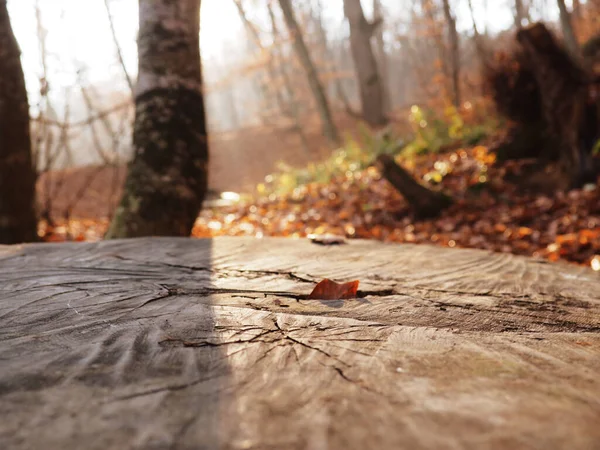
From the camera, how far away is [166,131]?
9.12 feet

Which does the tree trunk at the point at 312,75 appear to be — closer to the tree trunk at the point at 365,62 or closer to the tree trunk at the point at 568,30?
the tree trunk at the point at 365,62

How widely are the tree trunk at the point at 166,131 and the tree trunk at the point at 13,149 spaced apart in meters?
0.95

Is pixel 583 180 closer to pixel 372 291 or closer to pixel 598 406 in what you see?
pixel 372 291

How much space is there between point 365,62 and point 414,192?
8866mm

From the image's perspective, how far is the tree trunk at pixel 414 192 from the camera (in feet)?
15.1

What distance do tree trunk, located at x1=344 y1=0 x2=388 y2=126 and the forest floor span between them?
6.42 meters

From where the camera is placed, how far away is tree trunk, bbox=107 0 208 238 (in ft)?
8.90

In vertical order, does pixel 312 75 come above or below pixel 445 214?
above

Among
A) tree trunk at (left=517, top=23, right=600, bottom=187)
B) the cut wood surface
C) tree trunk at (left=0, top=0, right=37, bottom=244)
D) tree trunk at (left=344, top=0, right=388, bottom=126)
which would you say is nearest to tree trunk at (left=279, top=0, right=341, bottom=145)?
tree trunk at (left=344, top=0, right=388, bottom=126)

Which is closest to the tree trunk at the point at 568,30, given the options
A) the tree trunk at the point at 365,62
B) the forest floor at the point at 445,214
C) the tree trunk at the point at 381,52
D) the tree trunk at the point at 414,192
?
the forest floor at the point at 445,214

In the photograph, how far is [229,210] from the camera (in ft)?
23.2

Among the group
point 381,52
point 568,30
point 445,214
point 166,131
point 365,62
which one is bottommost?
point 445,214

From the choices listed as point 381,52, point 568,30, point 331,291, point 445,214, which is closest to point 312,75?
point 568,30

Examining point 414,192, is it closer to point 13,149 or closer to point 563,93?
point 563,93
